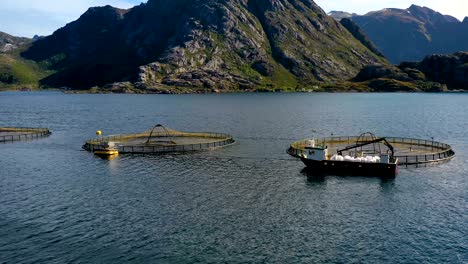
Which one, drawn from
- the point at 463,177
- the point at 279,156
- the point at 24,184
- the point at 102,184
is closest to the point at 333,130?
the point at 279,156

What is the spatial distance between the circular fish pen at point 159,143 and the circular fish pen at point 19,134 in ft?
108

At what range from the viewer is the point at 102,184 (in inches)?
3816

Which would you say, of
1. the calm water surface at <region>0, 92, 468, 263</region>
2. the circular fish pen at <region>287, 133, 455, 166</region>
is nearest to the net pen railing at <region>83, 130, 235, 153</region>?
the calm water surface at <region>0, 92, 468, 263</region>

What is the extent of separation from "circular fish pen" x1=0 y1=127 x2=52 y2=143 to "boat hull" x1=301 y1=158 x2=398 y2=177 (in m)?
112

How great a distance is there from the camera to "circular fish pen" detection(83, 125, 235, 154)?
445 ft

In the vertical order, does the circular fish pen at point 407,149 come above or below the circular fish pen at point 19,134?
below

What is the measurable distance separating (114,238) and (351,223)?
38.5 metres

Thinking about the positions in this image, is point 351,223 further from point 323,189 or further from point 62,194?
point 62,194

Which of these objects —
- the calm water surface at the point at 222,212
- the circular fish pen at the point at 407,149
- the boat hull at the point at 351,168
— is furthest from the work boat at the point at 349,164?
the circular fish pen at the point at 407,149

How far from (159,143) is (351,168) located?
68.2 meters

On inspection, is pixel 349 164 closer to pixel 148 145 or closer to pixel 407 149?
pixel 407 149

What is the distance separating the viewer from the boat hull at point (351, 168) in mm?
104750

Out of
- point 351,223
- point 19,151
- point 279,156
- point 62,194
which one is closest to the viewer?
point 351,223

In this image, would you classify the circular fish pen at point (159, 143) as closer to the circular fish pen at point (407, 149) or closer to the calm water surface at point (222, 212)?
the calm water surface at point (222, 212)
